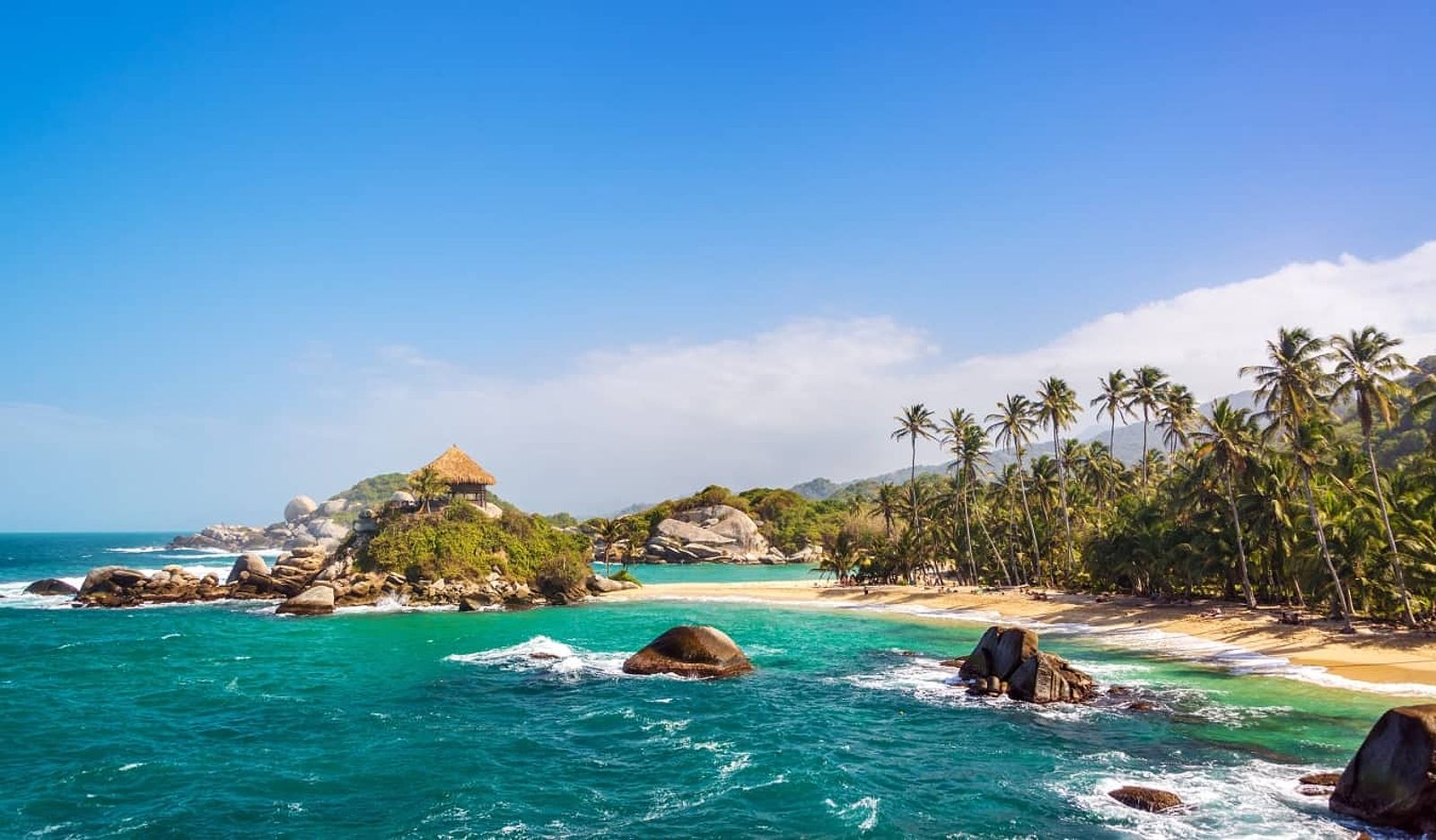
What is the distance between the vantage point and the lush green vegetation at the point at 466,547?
81.2m

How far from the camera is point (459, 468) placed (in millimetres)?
94750

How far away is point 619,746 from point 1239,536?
50.1 meters

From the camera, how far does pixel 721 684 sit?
3938cm

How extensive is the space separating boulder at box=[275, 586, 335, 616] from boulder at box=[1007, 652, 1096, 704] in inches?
2463

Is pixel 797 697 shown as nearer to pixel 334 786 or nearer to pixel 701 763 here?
pixel 701 763

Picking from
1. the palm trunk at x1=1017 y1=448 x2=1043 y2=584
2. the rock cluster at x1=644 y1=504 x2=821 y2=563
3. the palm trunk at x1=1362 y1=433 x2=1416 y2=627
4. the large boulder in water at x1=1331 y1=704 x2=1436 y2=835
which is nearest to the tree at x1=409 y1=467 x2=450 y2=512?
the palm trunk at x1=1017 y1=448 x2=1043 y2=584

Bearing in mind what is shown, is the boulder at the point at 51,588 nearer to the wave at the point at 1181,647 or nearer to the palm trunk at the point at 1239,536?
the wave at the point at 1181,647

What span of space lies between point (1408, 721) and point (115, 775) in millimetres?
39878

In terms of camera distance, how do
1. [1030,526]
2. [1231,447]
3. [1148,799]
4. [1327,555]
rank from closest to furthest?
1. [1148,799]
2. [1327,555]
3. [1231,447]
4. [1030,526]

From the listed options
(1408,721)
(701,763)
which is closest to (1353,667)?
(1408,721)

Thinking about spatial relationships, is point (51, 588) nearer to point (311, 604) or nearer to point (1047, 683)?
point (311, 604)

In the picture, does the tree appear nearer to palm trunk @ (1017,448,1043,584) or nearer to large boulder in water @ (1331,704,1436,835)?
palm trunk @ (1017,448,1043,584)

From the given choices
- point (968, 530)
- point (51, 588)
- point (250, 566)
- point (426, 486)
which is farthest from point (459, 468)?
point (968, 530)

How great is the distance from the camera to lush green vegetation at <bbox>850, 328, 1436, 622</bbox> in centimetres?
4388
